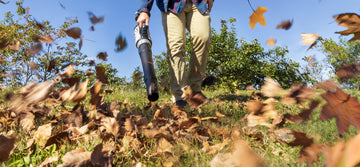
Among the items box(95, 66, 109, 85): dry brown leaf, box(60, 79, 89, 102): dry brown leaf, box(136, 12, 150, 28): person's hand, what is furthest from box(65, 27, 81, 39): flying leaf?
box(60, 79, 89, 102): dry brown leaf

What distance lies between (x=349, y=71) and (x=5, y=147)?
1.65m

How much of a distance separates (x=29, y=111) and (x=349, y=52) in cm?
3015

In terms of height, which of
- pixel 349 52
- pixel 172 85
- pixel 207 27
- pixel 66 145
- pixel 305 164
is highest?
pixel 349 52

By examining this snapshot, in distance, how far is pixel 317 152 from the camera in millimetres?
908

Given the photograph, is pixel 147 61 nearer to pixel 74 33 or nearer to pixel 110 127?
pixel 74 33

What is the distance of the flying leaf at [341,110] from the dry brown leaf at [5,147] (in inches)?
51.3

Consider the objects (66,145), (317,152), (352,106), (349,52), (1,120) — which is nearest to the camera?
(352,106)

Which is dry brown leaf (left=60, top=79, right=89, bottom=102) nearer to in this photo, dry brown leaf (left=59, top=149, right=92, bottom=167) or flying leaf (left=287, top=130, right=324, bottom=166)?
dry brown leaf (left=59, top=149, right=92, bottom=167)

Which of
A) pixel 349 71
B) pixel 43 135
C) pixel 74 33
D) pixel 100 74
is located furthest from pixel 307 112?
pixel 74 33

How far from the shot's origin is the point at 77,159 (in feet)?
3.22

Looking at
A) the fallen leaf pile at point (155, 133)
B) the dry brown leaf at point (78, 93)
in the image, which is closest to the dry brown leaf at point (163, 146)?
the fallen leaf pile at point (155, 133)

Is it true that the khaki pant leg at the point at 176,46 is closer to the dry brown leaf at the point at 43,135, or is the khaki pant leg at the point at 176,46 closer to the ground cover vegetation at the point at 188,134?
the ground cover vegetation at the point at 188,134

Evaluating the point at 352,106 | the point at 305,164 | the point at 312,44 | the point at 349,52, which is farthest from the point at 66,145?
the point at 349,52

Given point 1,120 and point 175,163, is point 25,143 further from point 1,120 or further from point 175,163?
point 175,163
